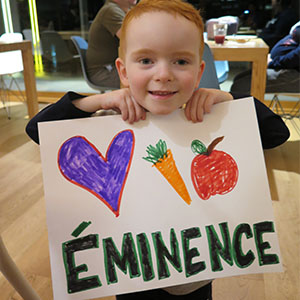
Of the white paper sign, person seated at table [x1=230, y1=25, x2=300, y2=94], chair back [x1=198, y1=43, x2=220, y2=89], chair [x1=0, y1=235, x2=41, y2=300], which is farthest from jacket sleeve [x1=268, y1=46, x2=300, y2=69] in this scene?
chair [x1=0, y1=235, x2=41, y2=300]

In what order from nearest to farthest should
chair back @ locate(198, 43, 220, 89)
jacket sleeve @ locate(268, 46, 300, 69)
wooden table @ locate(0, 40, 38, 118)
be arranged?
chair back @ locate(198, 43, 220, 89), jacket sleeve @ locate(268, 46, 300, 69), wooden table @ locate(0, 40, 38, 118)

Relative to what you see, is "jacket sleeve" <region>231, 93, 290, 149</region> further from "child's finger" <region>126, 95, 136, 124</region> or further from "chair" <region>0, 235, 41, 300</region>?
"chair" <region>0, 235, 41, 300</region>

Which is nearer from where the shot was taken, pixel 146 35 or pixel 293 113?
pixel 146 35

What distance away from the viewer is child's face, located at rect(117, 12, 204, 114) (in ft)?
1.85

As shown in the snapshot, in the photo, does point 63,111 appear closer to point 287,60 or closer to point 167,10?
point 167,10

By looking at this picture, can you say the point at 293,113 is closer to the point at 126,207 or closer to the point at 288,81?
the point at 288,81

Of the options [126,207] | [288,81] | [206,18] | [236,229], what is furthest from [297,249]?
[206,18]

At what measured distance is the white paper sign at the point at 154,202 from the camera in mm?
601

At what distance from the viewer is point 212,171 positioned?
64 centimetres

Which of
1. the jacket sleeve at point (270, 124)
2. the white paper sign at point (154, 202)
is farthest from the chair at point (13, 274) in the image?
Answer: the jacket sleeve at point (270, 124)

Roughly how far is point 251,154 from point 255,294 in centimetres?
78

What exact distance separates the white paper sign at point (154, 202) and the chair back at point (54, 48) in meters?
3.64

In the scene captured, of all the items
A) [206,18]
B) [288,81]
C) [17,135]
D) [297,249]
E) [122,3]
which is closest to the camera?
[297,249]

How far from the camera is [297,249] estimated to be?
1418 millimetres
